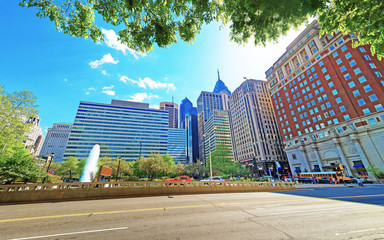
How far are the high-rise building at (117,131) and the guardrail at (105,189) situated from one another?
75992 millimetres

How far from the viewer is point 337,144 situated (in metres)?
39.7

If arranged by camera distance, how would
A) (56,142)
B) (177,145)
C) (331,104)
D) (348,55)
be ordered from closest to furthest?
1. (348,55)
2. (331,104)
3. (177,145)
4. (56,142)

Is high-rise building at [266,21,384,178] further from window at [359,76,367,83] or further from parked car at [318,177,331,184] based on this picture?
parked car at [318,177,331,184]

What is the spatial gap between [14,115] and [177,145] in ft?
463

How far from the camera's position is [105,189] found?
1302cm

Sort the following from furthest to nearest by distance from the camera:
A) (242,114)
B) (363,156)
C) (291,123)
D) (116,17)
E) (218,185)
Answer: (242,114) < (291,123) < (363,156) < (218,185) < (116,17)

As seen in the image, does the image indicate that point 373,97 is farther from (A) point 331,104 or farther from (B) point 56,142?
(B) point 56,142

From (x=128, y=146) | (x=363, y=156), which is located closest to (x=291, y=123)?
(x=363, y=156)

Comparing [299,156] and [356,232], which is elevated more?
[299,156]

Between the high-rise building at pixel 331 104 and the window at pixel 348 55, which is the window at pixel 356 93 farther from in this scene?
the window at pixel 348 55

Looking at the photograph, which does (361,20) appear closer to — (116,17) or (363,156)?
(116,17)

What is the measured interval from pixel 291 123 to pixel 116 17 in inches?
2603

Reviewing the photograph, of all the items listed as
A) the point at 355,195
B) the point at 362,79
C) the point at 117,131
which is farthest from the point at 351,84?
the point at 117,131

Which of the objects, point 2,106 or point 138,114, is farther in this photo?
point 138,114
